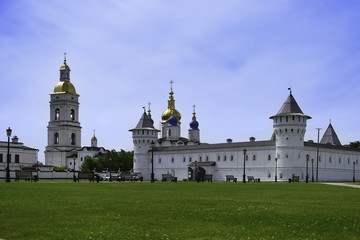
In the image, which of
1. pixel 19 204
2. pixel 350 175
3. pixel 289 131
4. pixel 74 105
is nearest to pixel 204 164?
pixel 289 131

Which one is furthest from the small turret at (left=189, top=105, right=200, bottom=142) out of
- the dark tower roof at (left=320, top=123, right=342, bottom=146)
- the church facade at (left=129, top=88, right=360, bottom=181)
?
the dark tower roof at (left=320, top=123, right=342, bottom=146)

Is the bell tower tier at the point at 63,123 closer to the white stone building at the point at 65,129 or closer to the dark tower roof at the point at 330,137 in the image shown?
the white stone building at the point at 65,129

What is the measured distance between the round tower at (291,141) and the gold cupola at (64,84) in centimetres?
6974

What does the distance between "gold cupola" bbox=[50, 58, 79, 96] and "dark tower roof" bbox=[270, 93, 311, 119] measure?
225ft

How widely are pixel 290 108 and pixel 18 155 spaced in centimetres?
6499

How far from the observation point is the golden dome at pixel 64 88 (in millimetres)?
128750

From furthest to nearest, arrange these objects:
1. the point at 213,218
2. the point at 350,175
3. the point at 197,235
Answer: the point at 350,175, the point at 213,218, the point at 197,235

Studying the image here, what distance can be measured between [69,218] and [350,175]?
259 feet

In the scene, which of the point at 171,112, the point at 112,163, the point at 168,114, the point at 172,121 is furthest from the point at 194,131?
the point at 112,163

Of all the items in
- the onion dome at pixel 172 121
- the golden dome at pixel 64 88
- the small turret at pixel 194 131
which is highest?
the golden dome at pixel 64 88

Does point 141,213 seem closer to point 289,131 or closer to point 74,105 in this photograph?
point 289,131

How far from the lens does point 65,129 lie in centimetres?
12750

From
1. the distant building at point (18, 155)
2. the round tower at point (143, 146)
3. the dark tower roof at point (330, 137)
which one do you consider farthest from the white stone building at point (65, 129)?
the dark tower roof at point (330, 137)

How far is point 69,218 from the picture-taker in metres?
12.4
